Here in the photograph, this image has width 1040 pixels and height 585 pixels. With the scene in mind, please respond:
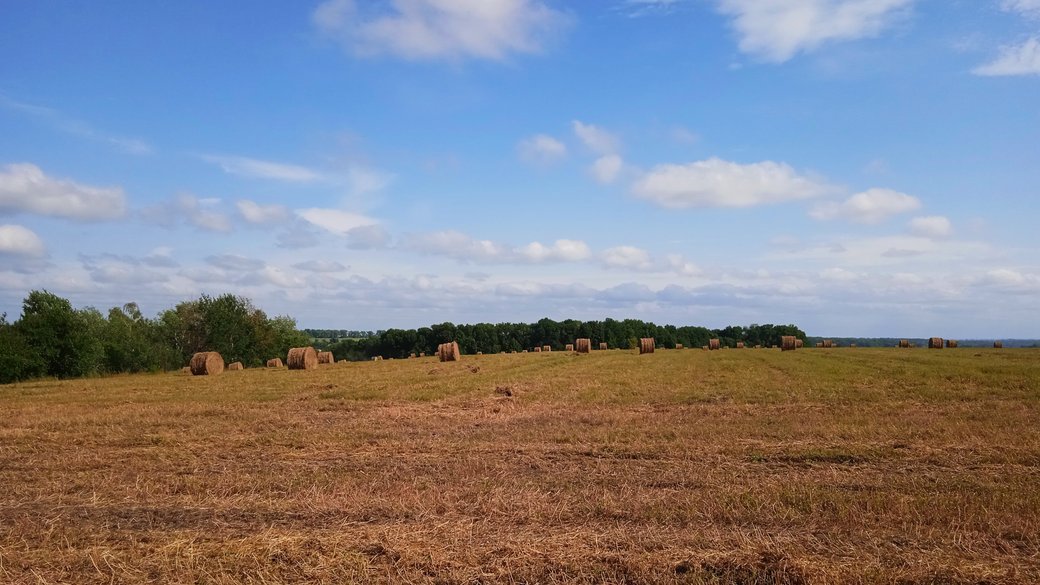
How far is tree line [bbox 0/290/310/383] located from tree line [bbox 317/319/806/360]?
20819mm

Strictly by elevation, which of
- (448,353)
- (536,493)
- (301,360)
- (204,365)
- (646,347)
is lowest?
(536,493)

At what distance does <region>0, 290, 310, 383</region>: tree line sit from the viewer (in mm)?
45291

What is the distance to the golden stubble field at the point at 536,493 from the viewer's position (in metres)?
5.63

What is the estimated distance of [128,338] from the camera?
221ft

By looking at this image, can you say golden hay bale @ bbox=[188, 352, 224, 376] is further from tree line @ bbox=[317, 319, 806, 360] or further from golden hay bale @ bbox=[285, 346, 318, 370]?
tree line @ bbox=[317, 319, 806, 360]

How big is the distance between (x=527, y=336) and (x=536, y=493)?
123m

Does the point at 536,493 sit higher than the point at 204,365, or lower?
lower

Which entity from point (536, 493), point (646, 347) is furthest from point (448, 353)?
point (536, 493)

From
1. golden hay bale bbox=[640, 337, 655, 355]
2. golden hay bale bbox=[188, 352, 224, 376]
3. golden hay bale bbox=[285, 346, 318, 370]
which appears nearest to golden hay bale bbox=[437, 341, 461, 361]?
golden hay bale bbox=[285, 346, 318, 370]

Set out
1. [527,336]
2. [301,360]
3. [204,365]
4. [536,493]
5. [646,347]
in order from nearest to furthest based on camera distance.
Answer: [536,493] < [204,365] < [301,360] < [646,347] < [527,336]

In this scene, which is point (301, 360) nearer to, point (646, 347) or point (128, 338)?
point (646, 347)

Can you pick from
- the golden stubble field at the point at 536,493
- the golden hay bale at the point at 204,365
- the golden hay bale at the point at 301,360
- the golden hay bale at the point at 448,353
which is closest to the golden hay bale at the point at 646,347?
the golden hay bale at the point at 448,353

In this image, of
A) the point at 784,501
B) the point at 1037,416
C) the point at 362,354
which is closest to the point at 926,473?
the point at 784,501

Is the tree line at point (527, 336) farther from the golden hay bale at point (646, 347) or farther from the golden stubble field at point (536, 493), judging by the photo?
the golden stubble field at point (536, 493)
